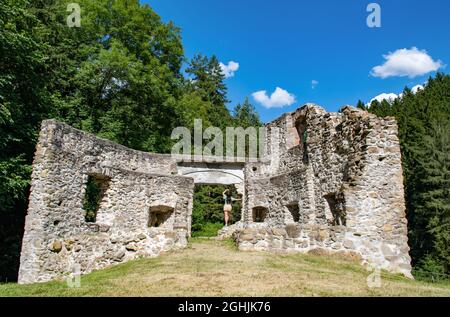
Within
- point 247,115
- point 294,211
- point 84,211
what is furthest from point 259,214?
point 247,115

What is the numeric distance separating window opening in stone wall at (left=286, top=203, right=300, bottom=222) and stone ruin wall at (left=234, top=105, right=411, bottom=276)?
0.56 meters

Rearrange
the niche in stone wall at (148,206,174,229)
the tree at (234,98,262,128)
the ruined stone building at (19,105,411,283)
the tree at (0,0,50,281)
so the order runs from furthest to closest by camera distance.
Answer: the tree at (234,98,262,128)
the niche in stone wall at (148,206,174,229)
the tree at (0,0,50,281)
the ruined stone building at (19,105,411,283)

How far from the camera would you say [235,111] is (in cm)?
4156

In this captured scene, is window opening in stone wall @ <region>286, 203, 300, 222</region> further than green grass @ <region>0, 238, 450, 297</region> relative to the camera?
Yes

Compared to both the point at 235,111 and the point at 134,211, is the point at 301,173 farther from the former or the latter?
the point at 235,111

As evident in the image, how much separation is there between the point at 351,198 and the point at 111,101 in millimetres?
14405

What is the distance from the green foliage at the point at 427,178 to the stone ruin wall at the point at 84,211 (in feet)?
46.6

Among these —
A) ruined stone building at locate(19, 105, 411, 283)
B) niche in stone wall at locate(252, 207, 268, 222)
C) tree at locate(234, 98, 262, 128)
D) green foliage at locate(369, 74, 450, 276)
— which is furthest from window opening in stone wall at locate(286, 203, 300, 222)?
tree at locate(234, 98, 262, 128)

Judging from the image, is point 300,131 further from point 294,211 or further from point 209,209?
point 209,209

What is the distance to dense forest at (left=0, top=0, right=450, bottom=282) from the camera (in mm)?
12039

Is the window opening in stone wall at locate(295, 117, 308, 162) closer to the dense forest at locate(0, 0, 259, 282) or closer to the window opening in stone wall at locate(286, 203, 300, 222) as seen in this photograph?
the window opening in stone wall at locate(286, 203, 300, 222)

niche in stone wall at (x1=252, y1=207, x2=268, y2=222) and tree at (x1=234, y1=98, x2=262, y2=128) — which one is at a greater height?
tree at (x1=234, y1=98, x2=262, y2=128)

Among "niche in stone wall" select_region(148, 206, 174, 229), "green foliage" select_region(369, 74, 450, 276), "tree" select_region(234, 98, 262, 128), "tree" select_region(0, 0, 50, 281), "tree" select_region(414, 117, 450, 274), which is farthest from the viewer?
"tree" select_region(234, 98, 262, 128)

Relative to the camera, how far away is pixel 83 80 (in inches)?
699
